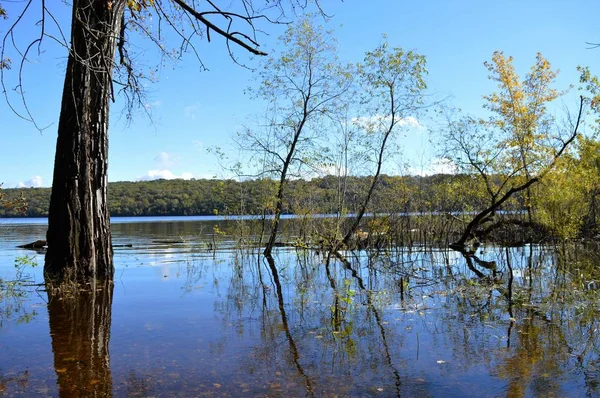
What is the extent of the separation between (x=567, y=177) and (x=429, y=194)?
5288 mm

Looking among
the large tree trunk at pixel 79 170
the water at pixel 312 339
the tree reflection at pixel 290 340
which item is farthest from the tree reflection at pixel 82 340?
the tree reflection at pixel 290 340

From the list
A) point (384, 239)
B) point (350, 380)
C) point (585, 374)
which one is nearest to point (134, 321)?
point (350, 380)

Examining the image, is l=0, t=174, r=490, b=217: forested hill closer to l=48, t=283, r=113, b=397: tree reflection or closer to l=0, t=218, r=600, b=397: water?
l=0, t=218, r=600, b=397: water

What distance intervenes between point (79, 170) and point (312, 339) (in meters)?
5.77

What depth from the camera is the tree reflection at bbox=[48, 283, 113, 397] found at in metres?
4.23

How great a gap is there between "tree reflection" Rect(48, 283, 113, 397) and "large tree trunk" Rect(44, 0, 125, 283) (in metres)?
0.81

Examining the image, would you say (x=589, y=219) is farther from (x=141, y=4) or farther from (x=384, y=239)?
(x=141, y=4)

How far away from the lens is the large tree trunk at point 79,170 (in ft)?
30.0

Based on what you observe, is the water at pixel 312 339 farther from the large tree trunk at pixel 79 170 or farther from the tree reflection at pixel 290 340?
the large tree trunk at pixel 79 170

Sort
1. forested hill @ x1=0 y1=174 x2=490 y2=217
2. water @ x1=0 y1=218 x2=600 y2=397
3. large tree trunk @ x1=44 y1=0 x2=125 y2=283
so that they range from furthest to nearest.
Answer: forested hill @ x1=0 y1=174 x2=490 y2=217
large tree trunk @ x1=44 y1=0 x2=125 y2=283
water @ x1=0 y1=218 x2=600 y2=397

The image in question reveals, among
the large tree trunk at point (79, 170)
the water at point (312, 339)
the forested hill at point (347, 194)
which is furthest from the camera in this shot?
the forested hill at point (347, 194)

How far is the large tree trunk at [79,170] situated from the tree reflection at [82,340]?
0.81 meters

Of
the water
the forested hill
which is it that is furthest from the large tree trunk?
the forested hill

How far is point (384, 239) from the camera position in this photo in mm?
18703
